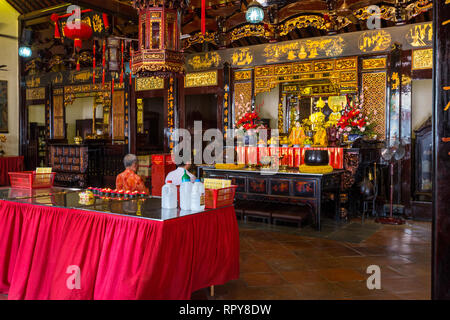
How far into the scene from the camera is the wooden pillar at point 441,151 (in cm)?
172

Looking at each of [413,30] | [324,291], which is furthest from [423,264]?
[413,30]

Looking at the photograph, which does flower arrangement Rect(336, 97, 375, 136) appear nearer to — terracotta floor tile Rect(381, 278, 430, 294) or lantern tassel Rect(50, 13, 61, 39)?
terracotta floor tile Rect(381, 278, 430, 294)

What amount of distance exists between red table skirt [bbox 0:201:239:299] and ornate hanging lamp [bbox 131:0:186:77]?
1.40m

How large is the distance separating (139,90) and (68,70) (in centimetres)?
312

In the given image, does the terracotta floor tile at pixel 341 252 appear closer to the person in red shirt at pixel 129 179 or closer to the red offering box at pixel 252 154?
the person in red shirt at pixel 129 179

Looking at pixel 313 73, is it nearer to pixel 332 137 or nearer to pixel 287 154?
pixel 332 137

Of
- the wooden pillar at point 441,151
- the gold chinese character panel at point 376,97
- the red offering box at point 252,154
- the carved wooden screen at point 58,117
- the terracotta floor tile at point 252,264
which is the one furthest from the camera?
the carved wooden screen at point 58,117

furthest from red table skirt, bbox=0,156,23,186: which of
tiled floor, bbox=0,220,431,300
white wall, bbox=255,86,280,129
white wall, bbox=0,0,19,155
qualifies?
tiled floor, bbox=0,220,431,300

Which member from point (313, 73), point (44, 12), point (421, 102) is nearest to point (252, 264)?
point (313, 73)

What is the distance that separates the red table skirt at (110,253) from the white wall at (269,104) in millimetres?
7687

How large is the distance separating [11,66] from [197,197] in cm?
1177

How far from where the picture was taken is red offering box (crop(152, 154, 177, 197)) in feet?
25.5

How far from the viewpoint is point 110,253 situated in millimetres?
2393

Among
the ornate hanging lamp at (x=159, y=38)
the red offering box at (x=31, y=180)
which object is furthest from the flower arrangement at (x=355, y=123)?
the red offering box at (x=31, y=180)
